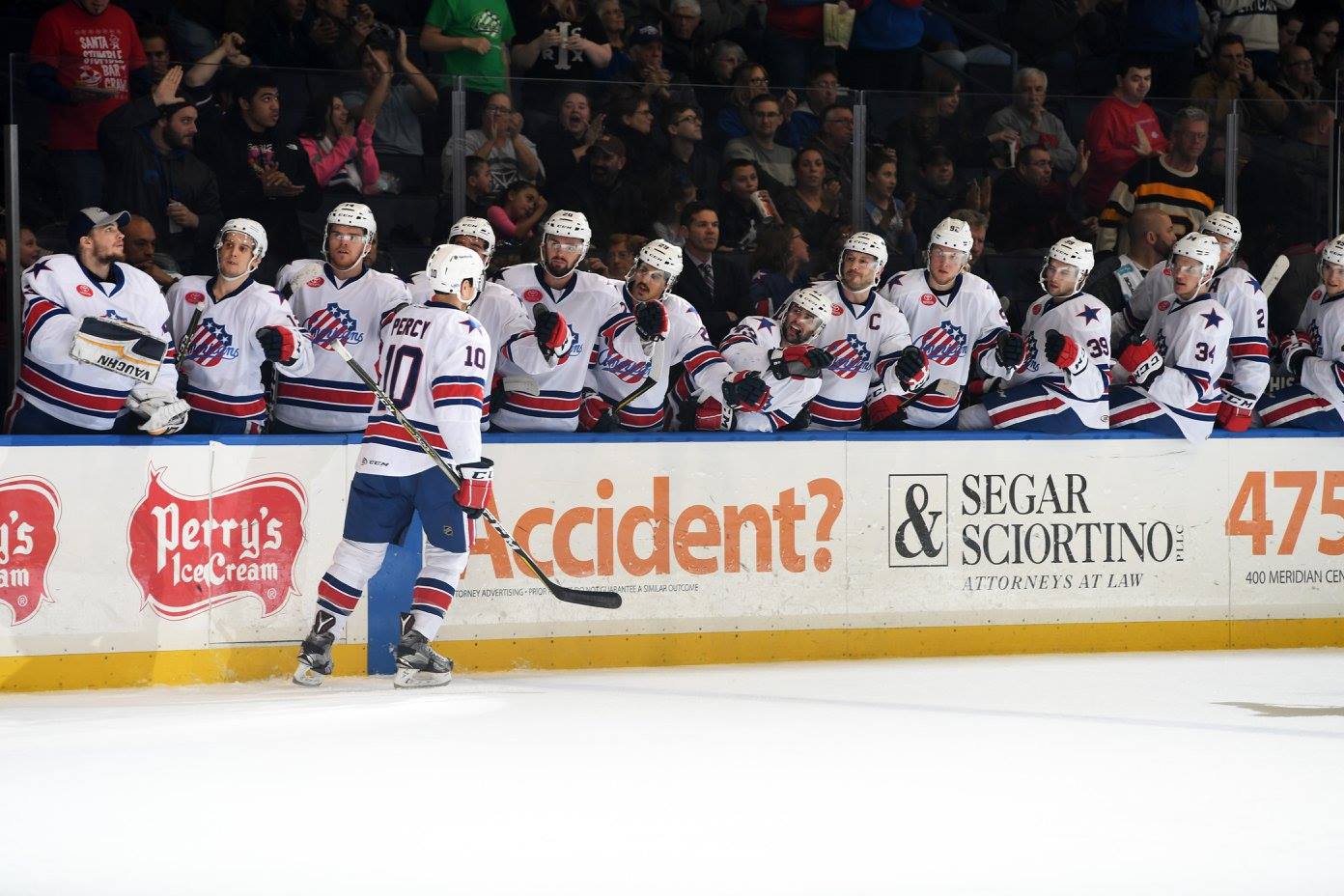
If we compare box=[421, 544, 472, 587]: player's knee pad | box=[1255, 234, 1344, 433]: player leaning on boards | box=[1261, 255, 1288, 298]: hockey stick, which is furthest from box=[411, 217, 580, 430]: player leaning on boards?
box=[1261, 255, 1288, 298]: hockey stick

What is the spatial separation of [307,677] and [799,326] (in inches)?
94.2

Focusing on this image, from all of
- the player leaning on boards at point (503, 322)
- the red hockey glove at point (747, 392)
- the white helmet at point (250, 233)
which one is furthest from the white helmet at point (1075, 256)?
the white helmet at point (250, 233)

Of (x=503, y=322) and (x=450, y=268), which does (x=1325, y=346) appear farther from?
(x=450, y=268)

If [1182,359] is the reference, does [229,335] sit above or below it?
above

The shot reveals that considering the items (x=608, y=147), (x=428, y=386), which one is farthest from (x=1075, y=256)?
(x=428, y=386)

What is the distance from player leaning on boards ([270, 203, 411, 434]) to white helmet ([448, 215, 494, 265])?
305 millimetres

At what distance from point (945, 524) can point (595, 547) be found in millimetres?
1389

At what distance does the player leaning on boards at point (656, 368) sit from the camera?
6879mm

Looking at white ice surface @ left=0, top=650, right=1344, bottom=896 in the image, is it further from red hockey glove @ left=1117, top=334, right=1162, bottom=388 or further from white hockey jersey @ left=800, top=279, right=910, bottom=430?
red hockey glove @ left=1117, top=334, right=1162, bottom=388

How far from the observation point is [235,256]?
21.1 ft

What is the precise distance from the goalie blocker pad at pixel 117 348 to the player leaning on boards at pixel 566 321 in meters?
1.36

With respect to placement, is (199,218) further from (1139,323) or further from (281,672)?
(1139,323)

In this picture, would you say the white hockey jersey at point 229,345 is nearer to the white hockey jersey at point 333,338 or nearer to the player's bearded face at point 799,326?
the white hockey jersey at point 333,338

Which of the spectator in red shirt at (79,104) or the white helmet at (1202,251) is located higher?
the spectator in red shirt at (79,104)
